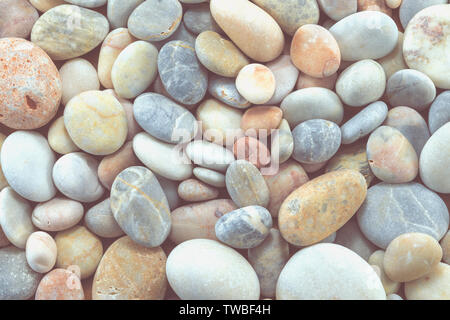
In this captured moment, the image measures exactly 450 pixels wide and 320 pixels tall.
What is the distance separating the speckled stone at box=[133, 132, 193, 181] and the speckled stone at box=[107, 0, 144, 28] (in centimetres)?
21

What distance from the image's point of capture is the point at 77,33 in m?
0.68

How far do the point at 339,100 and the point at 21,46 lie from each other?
0.53 m

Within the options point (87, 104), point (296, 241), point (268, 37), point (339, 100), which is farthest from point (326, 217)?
point (87, 104)

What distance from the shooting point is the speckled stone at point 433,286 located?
0.60m

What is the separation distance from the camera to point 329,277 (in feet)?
1.96

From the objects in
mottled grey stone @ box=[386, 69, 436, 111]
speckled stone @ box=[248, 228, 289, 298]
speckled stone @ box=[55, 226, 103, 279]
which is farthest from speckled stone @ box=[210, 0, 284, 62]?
speckled stone @ box=[55, 226, 103, 279]

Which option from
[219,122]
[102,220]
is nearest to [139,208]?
[102,220]

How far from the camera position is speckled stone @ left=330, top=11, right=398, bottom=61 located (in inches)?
26.4

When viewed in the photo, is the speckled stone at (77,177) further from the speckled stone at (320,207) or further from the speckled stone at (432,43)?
the speckled stone at (432,43)

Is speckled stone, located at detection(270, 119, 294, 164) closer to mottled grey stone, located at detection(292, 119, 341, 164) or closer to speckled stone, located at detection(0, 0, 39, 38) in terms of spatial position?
mottled grey stone, located at detection(292, 119, 341, 164)

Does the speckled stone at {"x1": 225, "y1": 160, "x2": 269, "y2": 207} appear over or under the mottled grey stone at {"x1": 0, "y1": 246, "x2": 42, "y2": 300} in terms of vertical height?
over

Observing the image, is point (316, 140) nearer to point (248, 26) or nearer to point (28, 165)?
point (248, 26)

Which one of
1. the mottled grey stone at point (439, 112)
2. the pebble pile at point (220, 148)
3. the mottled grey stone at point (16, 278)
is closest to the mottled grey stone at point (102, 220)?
the pebble pile at point (220, 148)

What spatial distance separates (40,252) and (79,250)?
0.06m
